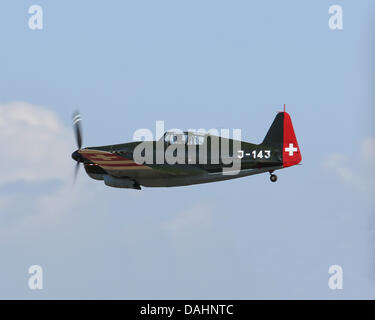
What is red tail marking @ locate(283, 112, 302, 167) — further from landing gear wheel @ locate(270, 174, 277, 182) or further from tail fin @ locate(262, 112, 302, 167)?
landing gear wheel @ locate(270, 174, 277, 182)

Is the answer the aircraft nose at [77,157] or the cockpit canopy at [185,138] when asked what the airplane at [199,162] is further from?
the aircraft nose at [77,157]

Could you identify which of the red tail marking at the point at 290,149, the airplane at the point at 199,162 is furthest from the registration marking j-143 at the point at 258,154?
the red tail marking at the point at 290,149

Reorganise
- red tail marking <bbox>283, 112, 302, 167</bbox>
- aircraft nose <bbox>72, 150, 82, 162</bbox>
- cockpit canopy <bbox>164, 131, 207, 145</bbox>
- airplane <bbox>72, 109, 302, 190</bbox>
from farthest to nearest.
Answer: aircraft nose <bbox>72, 150, 82, 162</bbox>
cockpit canopy <bbox>164, 131, 207, 145</bbox>
airplane <bbox>72, 109, 302, 190</bbox>
red tail marking <bbox>283, 112, 302, 167</bbox>

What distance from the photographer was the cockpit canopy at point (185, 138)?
153 feet

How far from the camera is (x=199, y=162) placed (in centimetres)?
4675

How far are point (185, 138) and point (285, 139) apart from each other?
4160 mm

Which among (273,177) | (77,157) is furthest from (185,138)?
(77,157)

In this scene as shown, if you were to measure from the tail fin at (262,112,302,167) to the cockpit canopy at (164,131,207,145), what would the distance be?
2.68 m

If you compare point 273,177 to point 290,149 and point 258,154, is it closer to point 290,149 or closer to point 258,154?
point 258,154

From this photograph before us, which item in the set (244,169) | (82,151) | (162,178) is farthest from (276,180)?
(82,151)

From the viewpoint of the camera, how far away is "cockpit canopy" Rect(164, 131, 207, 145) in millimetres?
46625

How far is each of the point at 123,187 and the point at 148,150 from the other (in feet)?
6.37

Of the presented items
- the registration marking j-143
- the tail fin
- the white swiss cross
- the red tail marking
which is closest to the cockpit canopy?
the registration marking j-143
